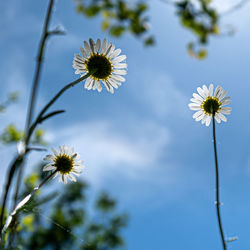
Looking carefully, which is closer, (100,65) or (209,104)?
(100,65)

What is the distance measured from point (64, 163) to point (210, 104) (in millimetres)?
581

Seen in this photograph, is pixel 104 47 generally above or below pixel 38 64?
above

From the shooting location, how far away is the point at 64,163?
969 mm

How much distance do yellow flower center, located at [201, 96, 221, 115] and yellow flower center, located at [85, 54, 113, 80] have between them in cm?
39

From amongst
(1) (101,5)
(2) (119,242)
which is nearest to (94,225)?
(2) (119,242)

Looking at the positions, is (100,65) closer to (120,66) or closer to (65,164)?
(120,66)

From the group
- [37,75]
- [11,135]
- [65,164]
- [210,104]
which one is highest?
[11,135]

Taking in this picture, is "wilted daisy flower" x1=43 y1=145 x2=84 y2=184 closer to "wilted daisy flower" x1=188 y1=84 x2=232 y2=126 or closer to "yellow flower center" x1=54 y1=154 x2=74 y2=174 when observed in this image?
"yellow flower center" x1=54 y1=154 x2=74 y2=174

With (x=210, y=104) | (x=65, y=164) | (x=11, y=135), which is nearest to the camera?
(x=65, y=164)

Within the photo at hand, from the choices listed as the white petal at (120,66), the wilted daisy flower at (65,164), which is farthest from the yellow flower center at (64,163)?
the white petal at (120,66)

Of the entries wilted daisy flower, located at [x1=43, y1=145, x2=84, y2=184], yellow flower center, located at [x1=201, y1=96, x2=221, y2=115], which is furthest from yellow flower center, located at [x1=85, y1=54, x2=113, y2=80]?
yellow flower center, located at [x1=201, y1=96, x2=221, y2=115]

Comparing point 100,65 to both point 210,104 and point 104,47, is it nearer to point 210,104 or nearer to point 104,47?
point 104,47

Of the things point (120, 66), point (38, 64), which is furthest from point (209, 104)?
point (38, 64)

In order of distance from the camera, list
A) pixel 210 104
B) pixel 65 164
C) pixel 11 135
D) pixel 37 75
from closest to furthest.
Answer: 1. pixel 37 75
2. pixel 65 164
3. pixel 210 104
4. pixel 11 135
